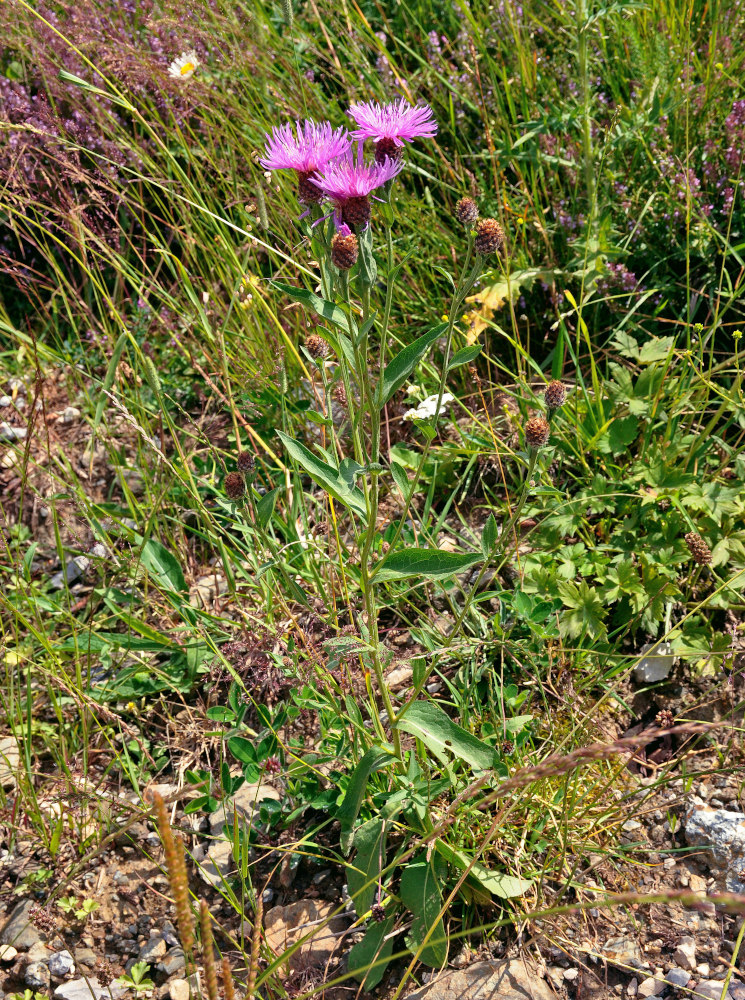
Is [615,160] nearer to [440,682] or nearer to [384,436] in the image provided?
[384,436]

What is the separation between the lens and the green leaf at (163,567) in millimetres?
2012

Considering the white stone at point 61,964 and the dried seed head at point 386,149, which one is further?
the white stone at point 61,964

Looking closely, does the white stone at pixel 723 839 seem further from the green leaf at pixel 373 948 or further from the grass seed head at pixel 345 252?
the grass seed head at pixel 345 252

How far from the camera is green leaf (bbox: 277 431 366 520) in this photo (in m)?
1.35

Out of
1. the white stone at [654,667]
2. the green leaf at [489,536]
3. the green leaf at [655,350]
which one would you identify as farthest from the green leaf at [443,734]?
the green leaf at [655,350]

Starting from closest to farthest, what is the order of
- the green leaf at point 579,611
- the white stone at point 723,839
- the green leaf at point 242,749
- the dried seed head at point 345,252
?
the dried seed head at point 345,252 → the white stone at point 723,839 → the green leaf at point 242,749 → the green leaf at point 579,611

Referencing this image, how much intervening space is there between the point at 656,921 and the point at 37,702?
159 centimetres

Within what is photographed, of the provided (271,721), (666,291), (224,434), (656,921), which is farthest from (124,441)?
(656,921)

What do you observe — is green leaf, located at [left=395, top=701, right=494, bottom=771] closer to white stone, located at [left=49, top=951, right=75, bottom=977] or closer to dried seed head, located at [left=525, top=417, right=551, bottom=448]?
dried seed head, located at [left=525, top=417, right=551, bottom=448]

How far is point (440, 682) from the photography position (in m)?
2.04

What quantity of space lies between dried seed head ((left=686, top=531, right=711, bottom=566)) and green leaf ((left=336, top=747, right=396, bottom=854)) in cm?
83

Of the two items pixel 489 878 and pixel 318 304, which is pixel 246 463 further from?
pixel 489 878

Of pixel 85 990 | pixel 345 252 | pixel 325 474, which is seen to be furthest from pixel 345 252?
pixel 85 990

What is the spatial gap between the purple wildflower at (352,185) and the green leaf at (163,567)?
102cm
